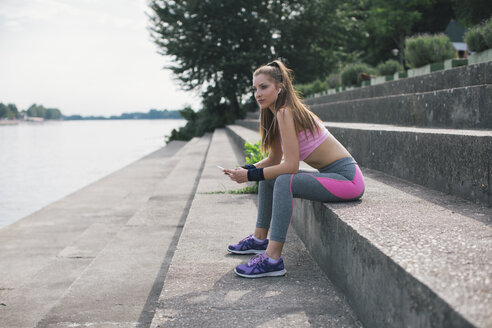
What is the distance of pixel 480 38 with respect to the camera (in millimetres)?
6191

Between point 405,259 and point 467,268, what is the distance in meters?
0.20

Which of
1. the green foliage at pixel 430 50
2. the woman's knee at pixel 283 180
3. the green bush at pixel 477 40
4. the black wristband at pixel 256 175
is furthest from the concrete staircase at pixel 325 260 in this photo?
the green foliage at pixel 430 50

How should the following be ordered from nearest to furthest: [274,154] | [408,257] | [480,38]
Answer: [408,257], [274,154], [480,38]

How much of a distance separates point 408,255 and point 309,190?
1.02 meters

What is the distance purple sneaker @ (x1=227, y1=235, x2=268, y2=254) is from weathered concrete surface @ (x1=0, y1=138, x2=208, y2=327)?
0.66 metres

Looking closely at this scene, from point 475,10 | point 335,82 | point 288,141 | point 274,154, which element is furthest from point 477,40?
point 475,10

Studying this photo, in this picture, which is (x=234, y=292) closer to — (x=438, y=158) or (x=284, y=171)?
(x=284, y=171)

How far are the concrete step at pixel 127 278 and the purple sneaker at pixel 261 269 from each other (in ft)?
2.26

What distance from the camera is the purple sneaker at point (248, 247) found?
9.82 ft

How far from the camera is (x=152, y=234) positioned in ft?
14.5

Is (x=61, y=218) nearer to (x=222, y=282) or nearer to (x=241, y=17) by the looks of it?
(x=222, y=282)

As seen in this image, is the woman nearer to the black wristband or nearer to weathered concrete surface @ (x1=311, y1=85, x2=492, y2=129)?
the black wristband

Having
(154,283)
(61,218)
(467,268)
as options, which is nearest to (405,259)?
(467,268)

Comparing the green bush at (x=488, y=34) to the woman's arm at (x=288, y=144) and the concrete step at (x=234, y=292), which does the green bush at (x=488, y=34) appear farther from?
the woman's arm at (x=288, y=144)
